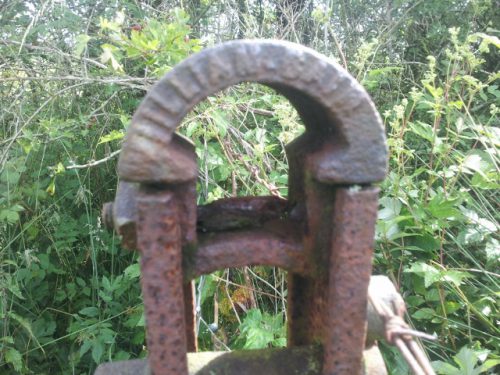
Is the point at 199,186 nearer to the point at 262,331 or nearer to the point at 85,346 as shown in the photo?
the point at 262,331

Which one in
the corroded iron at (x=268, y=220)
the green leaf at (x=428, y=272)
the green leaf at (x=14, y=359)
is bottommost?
the green leaf at (x=14, y=359)

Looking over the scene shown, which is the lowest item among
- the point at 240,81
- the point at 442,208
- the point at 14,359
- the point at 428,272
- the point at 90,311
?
the point at 14,359

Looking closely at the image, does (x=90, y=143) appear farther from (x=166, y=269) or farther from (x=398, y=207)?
(x=166, y=269)

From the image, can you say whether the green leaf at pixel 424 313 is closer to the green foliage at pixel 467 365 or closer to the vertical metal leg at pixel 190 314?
the green foliage at pixel 467 365

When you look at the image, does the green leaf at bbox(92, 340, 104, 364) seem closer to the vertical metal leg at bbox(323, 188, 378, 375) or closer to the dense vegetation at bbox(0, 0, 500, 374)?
the dense vegetation at bbox(0, 0, 500, 374)

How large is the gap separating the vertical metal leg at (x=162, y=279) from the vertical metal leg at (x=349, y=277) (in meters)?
0.30

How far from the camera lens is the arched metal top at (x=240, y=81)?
2.52 feet

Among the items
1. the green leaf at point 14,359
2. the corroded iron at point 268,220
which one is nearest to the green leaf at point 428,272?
the corroded iron at point 268,220

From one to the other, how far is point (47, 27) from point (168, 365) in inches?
79.2

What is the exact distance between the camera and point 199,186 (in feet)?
7.00

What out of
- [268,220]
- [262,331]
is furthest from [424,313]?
[268,220]

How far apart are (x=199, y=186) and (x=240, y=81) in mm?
1373

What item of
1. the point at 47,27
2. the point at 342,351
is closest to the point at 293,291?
the point at 342,351

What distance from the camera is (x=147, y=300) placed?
849 mm
